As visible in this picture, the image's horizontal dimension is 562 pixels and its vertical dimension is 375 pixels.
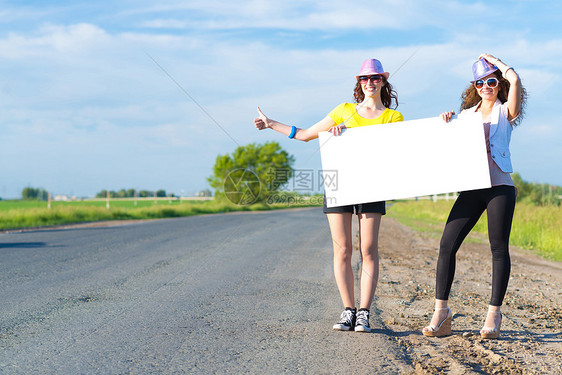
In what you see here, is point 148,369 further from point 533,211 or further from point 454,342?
point 533,211

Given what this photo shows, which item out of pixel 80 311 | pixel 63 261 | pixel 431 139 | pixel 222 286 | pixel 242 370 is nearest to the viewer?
pixel 242 370

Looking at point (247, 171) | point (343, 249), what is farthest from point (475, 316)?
point (247, 171)

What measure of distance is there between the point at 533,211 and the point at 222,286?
12437mm

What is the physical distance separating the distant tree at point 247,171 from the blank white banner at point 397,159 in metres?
43.8

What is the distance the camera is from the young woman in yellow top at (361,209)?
4090 millimetres

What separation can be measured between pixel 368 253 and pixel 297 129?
1.16 m

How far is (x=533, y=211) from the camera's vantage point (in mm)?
15500

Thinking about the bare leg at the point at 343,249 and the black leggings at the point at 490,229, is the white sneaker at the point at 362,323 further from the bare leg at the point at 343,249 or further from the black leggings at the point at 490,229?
the black leggings at the point at 490,229

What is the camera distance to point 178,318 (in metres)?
4.49

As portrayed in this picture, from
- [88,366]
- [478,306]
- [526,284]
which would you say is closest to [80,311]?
[88,366]

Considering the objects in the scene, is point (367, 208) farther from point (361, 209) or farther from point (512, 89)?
point (512, 89)

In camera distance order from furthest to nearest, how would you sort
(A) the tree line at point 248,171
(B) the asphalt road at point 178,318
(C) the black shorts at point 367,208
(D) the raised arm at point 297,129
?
(A) the tree line at point 248,171 < (D) the raised arm at point 297,129 < (C) the black shorts at point 367,208 < (B) the asphalt road at point 178,318

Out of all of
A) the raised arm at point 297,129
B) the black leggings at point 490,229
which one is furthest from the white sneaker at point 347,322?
the raised arm at point 297,129

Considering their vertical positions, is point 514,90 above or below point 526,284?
above
